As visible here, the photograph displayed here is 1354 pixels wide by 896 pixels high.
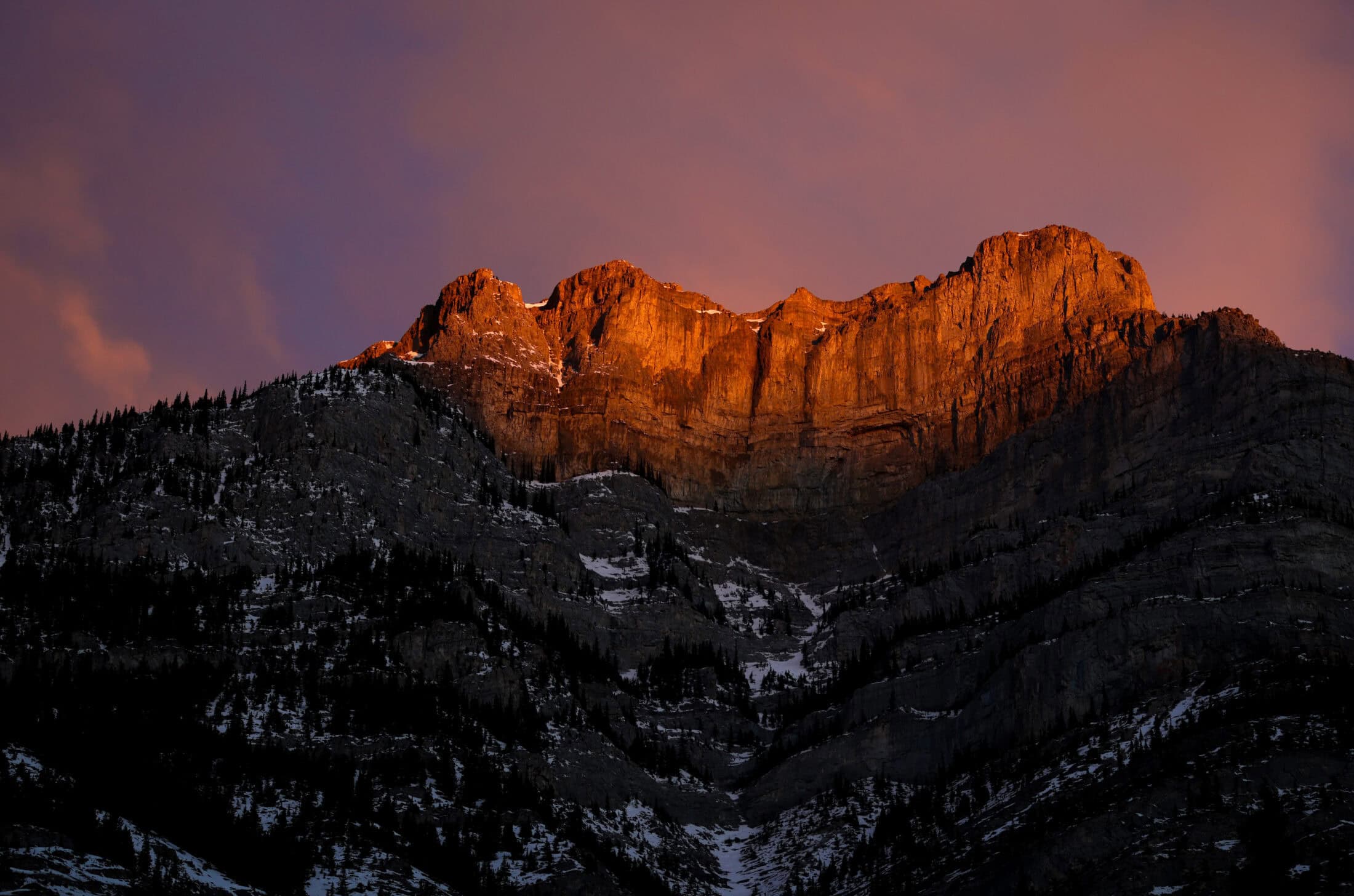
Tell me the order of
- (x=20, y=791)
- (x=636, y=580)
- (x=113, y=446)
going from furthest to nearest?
(x=636, y=580), (x=113, y=446), (x=20, y=791)

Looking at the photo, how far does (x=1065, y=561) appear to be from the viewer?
178625mm

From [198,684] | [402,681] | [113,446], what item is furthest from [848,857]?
[113,446]

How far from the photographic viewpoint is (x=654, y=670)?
593 ft

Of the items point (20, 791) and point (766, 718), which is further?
point (766, 718)

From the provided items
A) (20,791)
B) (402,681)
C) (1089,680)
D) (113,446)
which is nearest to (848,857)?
(1089,680)

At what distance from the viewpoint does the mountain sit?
130 metres

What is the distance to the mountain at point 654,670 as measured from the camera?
12950cm

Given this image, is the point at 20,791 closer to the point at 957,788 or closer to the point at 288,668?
the point at 288,668

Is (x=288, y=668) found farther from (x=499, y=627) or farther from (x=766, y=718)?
(x=766, y=718)

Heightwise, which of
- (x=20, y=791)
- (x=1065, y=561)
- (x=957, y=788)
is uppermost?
(x=1065, y=561)

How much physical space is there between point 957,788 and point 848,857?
9616 millimetres

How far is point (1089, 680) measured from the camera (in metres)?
150

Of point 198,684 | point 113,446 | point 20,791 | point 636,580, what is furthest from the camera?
point 636,580

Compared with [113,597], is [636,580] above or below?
above
